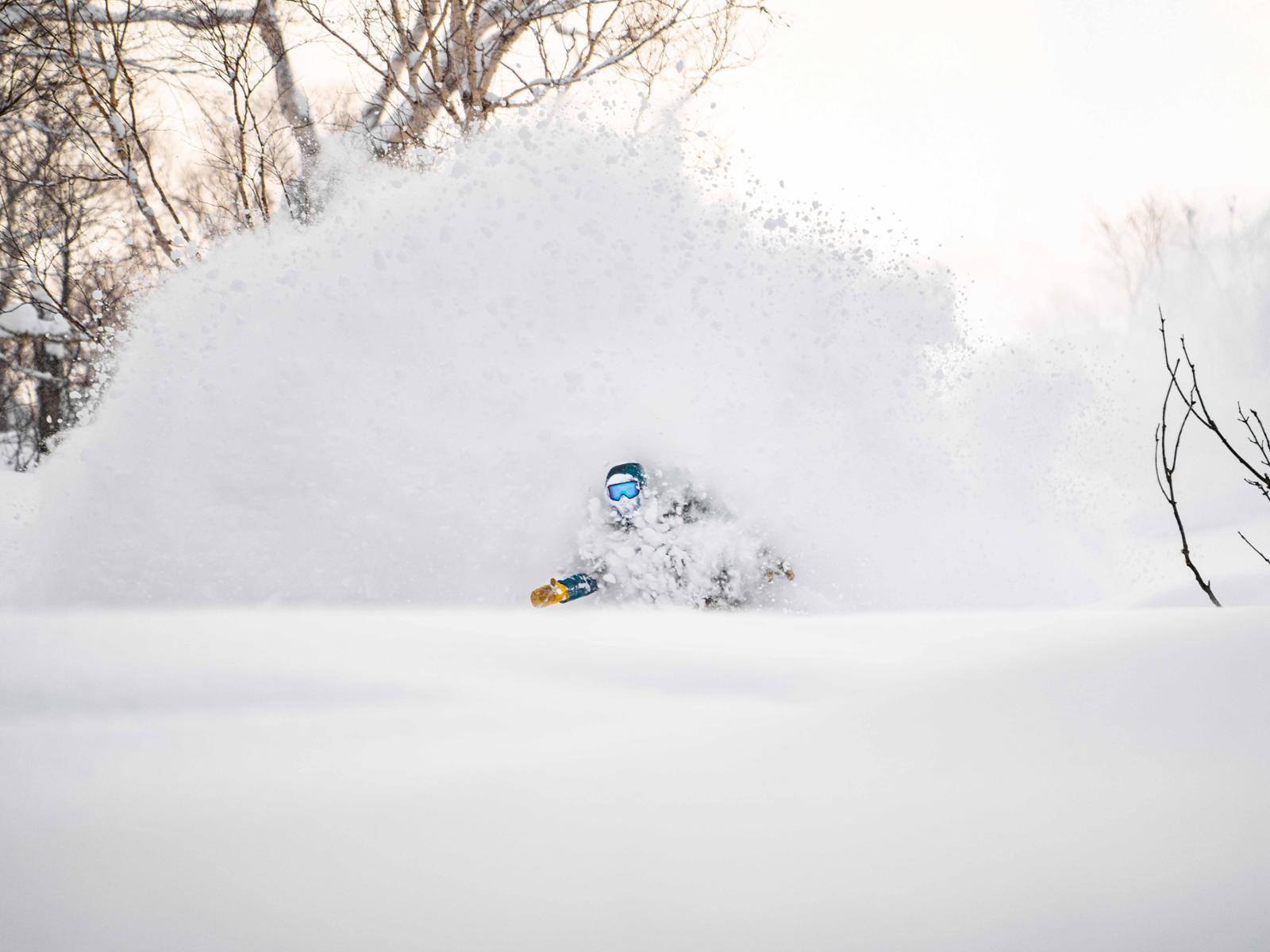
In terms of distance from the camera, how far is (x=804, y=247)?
12.5ft

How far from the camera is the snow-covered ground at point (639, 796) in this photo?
65cm

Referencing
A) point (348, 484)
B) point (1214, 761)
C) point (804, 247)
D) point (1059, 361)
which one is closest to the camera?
point (1214, 761)

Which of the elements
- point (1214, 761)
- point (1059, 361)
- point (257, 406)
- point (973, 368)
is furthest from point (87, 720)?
point (1059, 361)

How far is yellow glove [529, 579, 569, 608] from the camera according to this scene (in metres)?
2.41

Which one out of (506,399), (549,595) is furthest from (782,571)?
(506,399)

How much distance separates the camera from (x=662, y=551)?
277 cm

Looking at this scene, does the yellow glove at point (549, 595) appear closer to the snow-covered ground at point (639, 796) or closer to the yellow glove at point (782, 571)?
the yellow glove at point (782, 571)

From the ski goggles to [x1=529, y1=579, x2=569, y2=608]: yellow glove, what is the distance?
0.48 m

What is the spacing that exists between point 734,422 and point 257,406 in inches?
87.1

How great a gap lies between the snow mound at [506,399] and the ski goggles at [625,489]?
255 mm

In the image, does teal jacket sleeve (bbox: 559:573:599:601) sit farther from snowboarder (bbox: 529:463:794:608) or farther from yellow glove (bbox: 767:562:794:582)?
yellow glove (bbox: 767:562:794:582)

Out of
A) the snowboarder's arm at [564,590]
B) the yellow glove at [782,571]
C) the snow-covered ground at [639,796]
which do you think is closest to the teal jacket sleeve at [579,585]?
the snowboarder's arm at [564,590]

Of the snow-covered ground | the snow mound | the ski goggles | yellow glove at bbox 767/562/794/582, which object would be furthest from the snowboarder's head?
the snow-covered ground

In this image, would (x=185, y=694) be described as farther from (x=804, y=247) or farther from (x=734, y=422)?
(x=804, y=247)
